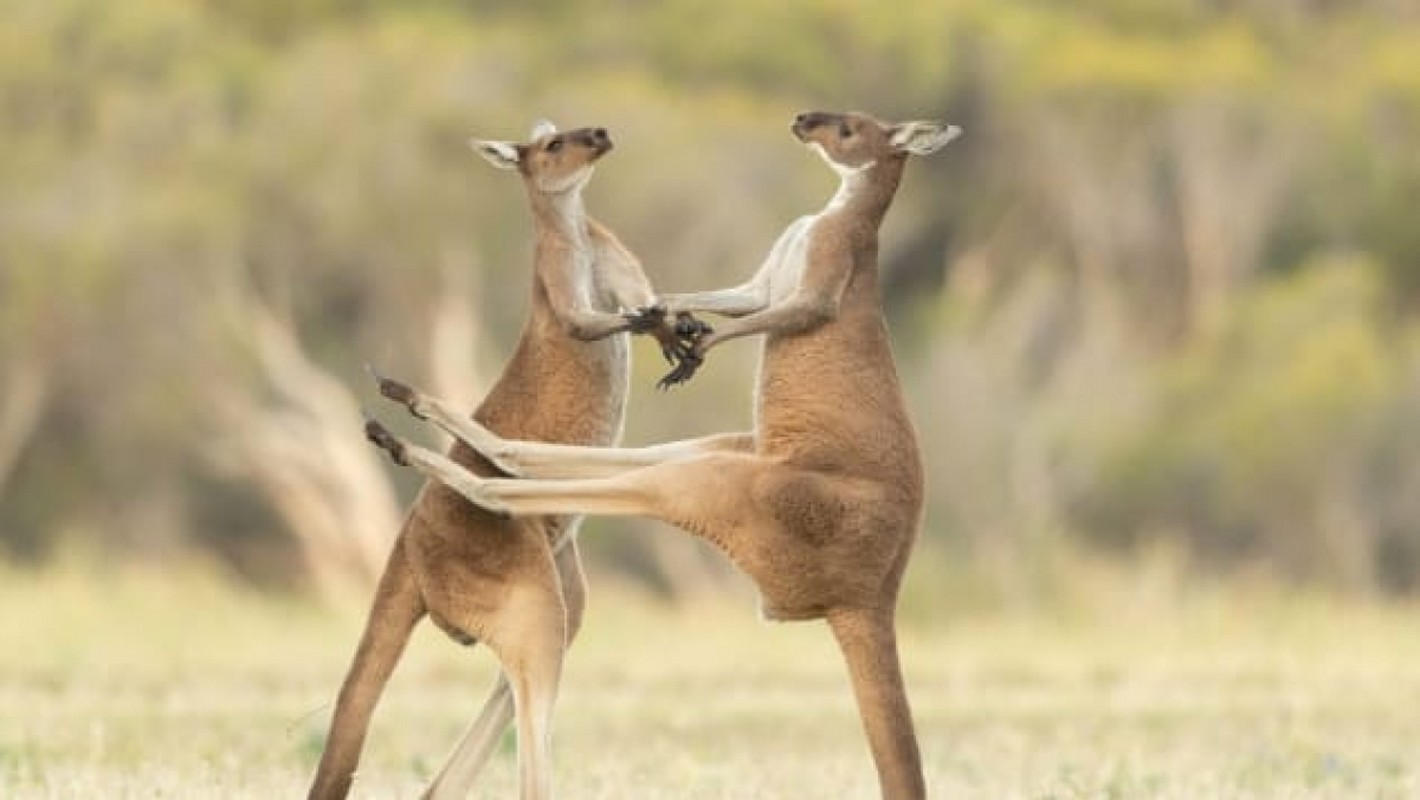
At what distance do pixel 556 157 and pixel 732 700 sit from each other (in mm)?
6629

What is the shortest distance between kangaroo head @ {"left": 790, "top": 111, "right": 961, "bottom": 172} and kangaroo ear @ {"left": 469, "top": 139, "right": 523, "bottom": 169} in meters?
0.77

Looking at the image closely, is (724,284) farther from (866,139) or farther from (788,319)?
(788,319)

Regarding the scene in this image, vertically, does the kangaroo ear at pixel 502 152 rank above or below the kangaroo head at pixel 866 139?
below

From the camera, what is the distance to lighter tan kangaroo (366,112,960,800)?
23.8 ft

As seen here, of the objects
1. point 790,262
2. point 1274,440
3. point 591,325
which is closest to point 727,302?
point 790,262

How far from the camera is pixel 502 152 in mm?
8117

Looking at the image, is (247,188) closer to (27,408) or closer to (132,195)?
(132,195)

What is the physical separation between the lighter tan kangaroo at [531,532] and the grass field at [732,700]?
99cm

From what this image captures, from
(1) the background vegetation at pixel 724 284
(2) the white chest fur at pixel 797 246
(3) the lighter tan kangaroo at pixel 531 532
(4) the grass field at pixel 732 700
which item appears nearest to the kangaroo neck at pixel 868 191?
(2) the white chest fur at pixel 797 246

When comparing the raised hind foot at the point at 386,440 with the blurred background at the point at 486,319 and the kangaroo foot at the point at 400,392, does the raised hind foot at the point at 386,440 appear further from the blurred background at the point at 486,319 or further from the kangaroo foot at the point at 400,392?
the blurred background at the point at 486,319

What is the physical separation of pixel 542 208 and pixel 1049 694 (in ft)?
24.2

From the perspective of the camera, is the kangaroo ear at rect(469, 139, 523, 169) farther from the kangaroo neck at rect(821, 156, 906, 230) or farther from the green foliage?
the green foliage

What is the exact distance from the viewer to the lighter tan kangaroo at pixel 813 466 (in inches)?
286

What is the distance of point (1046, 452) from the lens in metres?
23.2
